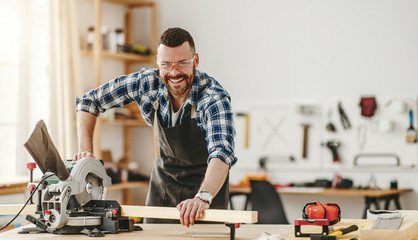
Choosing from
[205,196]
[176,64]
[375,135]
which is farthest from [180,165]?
[375,135]

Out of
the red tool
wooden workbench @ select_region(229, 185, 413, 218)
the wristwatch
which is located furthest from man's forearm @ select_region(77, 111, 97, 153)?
wooden workbench @ select_region(229, 185, 413, 218)

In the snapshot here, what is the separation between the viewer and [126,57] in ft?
17.4

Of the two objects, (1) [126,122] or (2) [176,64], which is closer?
(2) [176,64]

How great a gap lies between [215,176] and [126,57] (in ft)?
10.8

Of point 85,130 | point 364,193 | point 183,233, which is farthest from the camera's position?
point 364,193

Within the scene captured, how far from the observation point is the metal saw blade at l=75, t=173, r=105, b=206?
2187 millimetres

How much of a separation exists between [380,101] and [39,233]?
358 cm

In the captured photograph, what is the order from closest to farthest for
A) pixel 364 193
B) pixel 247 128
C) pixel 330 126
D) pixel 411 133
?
pixel 364 193 < pixel 411 133 < pixel 330 126 < pixel 247 128

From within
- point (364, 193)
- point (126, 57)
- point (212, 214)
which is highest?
point (126, 57)

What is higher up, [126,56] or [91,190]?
[126,56]

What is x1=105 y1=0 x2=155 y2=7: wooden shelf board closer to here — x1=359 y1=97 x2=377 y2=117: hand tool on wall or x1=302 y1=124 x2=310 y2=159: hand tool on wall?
x1=302 y1=124 x2=310 y2=159: hand tool on wall

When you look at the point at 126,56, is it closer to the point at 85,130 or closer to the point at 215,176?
the point at 85,130

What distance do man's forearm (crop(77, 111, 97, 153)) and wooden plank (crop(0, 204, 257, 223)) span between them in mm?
481

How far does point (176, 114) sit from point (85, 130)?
0.45 meters
